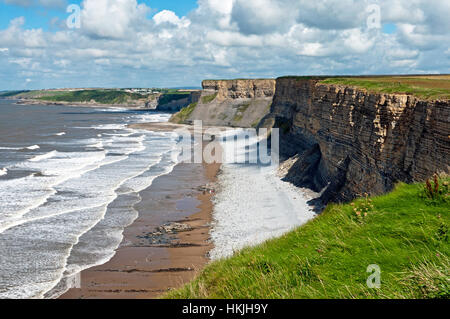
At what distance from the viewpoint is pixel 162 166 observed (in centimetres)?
5219

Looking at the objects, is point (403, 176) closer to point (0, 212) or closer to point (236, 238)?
point (236, 238)

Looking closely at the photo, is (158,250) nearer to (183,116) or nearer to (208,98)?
(183,116)

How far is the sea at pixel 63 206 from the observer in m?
20.9

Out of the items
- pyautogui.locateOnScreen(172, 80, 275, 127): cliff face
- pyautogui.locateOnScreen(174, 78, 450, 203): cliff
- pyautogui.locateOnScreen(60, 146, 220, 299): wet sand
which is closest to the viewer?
pyautogui.locateOnScreen(60, 146, 220, 299): wet sand

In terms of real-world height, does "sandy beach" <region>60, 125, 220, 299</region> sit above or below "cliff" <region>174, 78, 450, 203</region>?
below

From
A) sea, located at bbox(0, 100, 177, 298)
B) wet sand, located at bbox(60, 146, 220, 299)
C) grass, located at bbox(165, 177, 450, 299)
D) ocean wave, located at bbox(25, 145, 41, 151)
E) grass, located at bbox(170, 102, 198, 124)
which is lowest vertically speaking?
wet sand, located at bbox(60, 146, 220, 299)

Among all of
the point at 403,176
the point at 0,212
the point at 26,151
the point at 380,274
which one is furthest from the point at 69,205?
the point at 26,151

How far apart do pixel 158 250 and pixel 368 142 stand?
570 inches

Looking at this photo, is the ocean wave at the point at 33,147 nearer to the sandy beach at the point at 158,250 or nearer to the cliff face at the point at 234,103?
the sandy beach at the point at 158,250

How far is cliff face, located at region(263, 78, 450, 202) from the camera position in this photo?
67.6 ft

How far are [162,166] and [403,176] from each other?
33817 millimetres

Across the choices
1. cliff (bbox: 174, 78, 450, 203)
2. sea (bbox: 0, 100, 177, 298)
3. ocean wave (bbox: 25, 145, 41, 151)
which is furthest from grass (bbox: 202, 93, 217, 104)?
cliff (bbox: 174, 78, 450, 203)

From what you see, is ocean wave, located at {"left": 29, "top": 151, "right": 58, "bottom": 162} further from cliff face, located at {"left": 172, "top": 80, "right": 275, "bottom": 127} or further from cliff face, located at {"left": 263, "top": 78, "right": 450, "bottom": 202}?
cliff face, located at {"left": 172, "top": 80, "right": 275, "bottom": 127}
